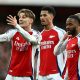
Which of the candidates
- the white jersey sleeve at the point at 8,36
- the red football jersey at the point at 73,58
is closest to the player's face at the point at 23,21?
the white jersey sleeve at the point at 8,36

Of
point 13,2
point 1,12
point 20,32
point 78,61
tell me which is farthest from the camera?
point 1,12

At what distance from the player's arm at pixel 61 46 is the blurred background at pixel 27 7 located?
3596mm

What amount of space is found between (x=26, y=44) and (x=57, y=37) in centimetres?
56

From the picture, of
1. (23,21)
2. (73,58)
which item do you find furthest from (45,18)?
(73,58)

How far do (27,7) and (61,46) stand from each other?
205 inches

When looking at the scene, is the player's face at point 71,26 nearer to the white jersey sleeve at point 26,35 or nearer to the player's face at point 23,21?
the white jersey sleeve at point 26,35

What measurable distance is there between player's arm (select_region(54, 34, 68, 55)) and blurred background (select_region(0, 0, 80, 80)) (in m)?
3.60

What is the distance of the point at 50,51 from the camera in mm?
10352

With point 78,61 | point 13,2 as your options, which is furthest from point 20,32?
point 13,2

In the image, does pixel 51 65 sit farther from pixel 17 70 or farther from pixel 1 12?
pixel 1 12

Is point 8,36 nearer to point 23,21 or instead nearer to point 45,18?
point 23,21

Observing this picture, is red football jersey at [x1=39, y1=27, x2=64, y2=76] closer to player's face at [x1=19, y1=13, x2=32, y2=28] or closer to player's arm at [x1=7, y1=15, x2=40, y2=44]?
player's arm at [x1=7, y1=15, x2=40, y2=44]

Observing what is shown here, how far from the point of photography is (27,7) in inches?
582

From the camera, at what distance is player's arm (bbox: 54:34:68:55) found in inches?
376
